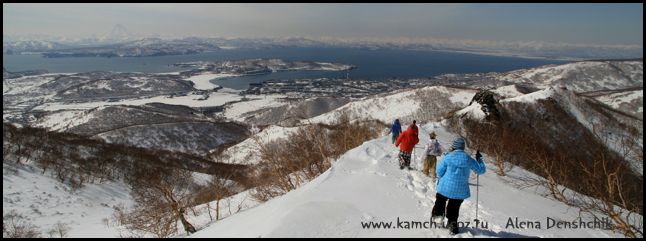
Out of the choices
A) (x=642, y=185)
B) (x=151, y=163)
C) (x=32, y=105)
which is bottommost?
(x=32, y=105)

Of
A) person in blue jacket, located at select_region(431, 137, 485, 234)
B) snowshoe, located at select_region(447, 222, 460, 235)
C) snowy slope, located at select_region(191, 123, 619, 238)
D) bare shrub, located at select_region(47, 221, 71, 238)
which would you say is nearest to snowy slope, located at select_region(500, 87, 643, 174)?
snowy slope, located at select_region(191, 123, 619, 238)

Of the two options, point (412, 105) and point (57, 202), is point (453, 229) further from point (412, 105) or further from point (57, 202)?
point (412, 105)

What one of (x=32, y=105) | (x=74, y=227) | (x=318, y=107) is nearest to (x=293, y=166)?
(x=74, y=227)

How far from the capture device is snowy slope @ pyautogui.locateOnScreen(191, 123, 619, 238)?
7.85 metres

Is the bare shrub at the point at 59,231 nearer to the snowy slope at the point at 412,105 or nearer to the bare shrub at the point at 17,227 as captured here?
the bare shrub at the point at 17,227

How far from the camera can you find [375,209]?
926cm

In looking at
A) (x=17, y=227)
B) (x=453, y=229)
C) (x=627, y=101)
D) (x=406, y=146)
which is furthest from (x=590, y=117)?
(x=17, y=227)

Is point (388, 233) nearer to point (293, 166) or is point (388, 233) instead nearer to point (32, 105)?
point (293, 166)

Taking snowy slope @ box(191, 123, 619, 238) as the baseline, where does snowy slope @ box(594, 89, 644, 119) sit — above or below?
below

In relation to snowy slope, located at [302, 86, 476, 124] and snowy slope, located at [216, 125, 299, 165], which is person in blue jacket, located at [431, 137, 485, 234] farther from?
snowy slope, located at [302, 86, 476, 124]

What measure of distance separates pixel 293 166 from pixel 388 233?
11.5 m

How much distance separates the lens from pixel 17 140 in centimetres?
3612

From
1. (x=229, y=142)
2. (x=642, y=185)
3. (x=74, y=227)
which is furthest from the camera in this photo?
(x=229, y=142)

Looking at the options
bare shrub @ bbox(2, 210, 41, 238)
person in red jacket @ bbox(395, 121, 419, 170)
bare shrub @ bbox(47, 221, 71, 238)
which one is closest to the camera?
person in red jacket @ bbox(395, 121, 419, 170)
